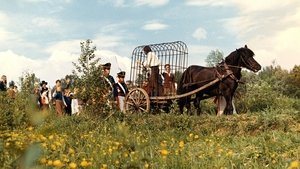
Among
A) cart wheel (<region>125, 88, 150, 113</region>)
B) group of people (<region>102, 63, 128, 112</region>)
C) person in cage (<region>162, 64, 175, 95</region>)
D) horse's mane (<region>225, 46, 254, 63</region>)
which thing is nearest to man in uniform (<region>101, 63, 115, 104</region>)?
group of people (<region>102, 63, 128, 112</region>)

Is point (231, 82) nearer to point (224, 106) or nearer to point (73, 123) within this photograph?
point (224, 106)

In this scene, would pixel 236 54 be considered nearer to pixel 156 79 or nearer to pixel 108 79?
pixel 156 79

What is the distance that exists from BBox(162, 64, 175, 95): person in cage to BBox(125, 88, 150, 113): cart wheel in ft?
2.26

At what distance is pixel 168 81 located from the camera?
1366cm

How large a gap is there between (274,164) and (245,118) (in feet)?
15.8

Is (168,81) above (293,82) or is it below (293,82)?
below

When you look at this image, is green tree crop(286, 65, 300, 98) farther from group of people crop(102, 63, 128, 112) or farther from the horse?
group of people crop(102, 63, 128, 112)

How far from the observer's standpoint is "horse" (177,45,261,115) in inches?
508

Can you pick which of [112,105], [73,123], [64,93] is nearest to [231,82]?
[112,105]

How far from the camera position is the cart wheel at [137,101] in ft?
43.5

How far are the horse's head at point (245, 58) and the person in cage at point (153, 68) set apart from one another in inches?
84.2

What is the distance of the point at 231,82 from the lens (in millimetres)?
12969

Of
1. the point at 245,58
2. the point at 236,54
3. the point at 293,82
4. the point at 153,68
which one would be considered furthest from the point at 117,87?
the point at 293,82

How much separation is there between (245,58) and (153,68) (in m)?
2.60
